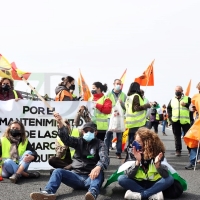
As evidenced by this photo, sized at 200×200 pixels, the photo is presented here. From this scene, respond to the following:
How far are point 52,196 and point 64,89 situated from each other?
11.9ft

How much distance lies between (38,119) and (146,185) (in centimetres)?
304

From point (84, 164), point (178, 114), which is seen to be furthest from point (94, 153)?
point (178, 114)

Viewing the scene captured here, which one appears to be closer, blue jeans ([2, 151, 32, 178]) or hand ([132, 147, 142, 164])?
hand ([132, 147, 142, 164])

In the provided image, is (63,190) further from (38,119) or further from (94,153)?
(38,119)

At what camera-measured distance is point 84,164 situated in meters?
6.17

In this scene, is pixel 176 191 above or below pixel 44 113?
below

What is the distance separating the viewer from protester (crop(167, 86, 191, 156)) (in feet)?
34.3

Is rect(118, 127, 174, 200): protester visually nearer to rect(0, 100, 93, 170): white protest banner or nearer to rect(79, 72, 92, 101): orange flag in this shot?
rect(0, 100, 93, 170): white protest banner

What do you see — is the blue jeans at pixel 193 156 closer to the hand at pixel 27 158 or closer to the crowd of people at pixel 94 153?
the crowd of people at pixel 94 153

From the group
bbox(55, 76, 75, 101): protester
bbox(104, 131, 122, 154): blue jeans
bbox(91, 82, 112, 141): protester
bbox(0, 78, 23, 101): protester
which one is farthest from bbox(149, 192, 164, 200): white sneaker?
bbox(104, 131, 122, 154): blue jeans

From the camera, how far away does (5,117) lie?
26.3 ft

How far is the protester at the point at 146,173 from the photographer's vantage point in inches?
221

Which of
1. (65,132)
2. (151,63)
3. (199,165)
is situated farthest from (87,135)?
(151,63)

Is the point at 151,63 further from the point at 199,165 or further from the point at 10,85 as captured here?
the point at 10,85
